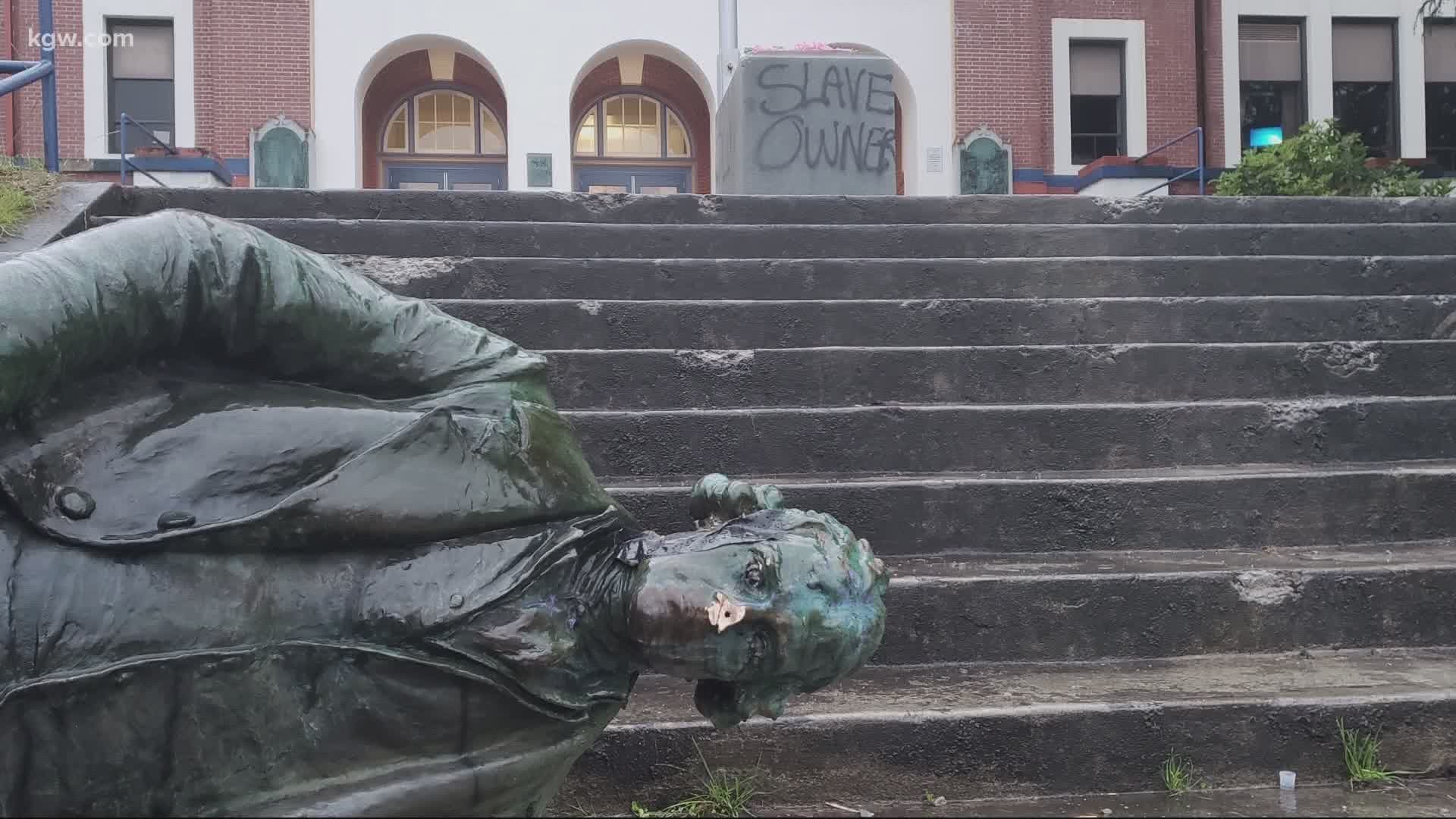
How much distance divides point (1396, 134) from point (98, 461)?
19.9 meters

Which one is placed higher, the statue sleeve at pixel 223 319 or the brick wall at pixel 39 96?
the brick wall at pixel 39 96

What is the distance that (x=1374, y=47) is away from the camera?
17000 mm

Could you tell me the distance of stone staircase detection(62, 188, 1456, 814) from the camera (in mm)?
2486

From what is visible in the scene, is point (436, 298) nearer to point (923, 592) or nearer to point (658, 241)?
point (658, 241)

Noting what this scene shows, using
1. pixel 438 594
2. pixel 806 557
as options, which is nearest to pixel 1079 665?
pixel 806 557

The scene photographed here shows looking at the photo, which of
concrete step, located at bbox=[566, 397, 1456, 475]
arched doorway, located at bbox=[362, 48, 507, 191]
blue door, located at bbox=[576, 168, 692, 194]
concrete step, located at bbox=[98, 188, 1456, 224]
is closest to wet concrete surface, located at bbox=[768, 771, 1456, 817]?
concrete step, located at bbox=[566, 397, 1456, 475]

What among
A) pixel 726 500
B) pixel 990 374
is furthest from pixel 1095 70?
pixel 726 500

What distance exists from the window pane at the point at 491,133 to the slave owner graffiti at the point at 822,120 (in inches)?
400

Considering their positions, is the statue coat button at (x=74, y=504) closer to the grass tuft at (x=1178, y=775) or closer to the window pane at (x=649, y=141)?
the grass tuft at (x=1178, y=775)

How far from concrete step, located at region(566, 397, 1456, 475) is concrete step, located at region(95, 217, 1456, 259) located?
1467 millimetres

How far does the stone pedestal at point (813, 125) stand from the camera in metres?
7.15

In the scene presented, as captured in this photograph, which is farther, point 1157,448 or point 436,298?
point 436,298

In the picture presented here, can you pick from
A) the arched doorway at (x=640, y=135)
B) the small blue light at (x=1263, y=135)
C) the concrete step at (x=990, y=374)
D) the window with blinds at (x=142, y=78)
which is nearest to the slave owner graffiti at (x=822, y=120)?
the concrete step at (x=990, y=374)

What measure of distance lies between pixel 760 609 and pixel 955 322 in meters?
3.19
